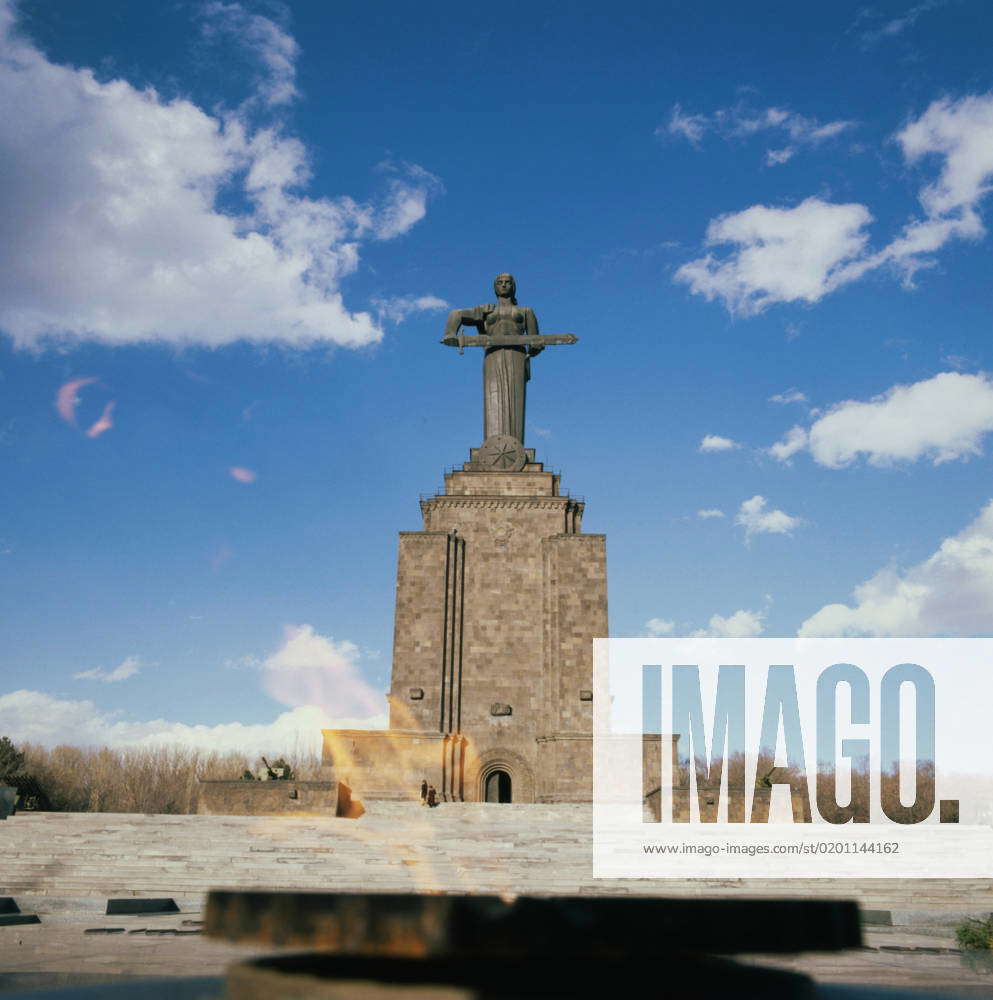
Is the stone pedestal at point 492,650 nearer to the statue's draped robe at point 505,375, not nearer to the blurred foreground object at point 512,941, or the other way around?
the statue's draped robe at point 505,375

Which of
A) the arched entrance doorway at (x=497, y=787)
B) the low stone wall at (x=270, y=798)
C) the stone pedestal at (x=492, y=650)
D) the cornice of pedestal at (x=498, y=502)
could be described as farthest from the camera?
the cornice of pedestal at (x=498, y=502)

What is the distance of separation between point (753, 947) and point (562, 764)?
27.9 m

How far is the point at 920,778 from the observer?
72.4 metres

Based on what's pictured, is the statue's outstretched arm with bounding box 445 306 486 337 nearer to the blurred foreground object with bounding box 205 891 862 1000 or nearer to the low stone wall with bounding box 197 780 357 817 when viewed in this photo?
the low stone wall with bounding box 197 780 357 817

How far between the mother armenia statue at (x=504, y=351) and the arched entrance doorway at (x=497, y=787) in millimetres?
13557

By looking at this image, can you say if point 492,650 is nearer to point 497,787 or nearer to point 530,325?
point 497,787

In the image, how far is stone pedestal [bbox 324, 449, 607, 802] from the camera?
3039cm

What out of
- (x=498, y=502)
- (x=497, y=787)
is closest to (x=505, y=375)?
(x=498, y=502)

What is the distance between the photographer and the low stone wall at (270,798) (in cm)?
2502

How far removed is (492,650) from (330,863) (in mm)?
16352

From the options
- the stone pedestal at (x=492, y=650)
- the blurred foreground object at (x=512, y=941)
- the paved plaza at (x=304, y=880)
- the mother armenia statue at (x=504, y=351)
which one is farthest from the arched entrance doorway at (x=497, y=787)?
the blurred foreground object at (x=512, y=941)

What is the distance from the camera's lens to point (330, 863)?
17.3 metres

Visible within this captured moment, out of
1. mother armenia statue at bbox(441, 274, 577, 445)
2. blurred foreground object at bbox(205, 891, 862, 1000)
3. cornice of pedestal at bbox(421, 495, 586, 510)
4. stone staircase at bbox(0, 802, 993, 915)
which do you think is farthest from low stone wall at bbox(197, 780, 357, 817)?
blurred foreground object at bbox(205, 891, 862, 1000)

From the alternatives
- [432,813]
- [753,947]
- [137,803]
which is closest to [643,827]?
[432,813]
